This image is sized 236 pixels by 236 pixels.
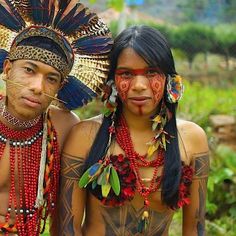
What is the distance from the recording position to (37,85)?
2.86 meters

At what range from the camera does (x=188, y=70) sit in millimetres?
13008

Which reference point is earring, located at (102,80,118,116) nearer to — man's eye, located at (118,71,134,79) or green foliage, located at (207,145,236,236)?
man's eye, located at (118,71,134,79)

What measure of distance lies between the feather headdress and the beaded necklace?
30 centimetres

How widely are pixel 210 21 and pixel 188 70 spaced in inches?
112

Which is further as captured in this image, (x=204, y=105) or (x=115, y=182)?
(x=204, y=105)

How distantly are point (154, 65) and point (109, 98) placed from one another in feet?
1.00

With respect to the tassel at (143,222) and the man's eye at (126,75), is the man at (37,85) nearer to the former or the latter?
the man's eye at (126,75)

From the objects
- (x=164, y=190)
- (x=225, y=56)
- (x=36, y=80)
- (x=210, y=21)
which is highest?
(x=210, y=21)

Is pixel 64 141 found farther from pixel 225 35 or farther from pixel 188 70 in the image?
pixel 225 35

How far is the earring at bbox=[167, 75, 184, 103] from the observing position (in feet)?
10.1

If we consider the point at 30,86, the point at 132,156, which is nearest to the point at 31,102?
the point at 30,86

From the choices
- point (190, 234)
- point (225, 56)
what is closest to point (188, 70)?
point (225, 56)

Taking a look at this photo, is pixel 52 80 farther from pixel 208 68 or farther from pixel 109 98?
pixel 208 68

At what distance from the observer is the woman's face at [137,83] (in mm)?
2965
